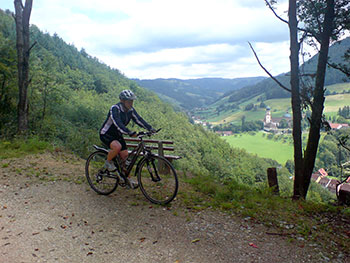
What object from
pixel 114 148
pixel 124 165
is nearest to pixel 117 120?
pixel 114 148

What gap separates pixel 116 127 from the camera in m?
5.17

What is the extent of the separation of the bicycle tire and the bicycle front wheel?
2.30 feet

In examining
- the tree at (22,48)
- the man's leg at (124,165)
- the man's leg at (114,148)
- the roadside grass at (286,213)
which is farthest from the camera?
the tree at (22,48)

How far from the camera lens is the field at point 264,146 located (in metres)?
88.1

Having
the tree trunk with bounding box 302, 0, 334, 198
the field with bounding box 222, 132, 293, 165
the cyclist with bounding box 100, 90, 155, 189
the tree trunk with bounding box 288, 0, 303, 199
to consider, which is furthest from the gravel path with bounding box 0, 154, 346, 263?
the field with bounding box 222, 132, 293, 165

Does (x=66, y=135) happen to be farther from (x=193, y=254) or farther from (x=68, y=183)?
(x=193, y=254)

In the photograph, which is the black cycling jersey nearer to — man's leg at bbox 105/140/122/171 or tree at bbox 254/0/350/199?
man's leg at bbox 105/140/122/171

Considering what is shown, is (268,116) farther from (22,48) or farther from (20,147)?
(20,147)

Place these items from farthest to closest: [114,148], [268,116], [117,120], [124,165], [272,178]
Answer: [268,116], [272,178], [124,165], [114,148], [117,120]

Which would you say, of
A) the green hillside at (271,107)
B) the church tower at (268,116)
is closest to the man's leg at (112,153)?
the green hillside at (271,107)

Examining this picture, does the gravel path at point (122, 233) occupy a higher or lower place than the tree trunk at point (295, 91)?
lower

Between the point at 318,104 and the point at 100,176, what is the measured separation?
580 centimetres

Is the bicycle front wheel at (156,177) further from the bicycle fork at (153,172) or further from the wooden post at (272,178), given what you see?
the wooden post at (272,178)

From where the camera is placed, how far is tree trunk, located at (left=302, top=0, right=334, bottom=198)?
7.19m
